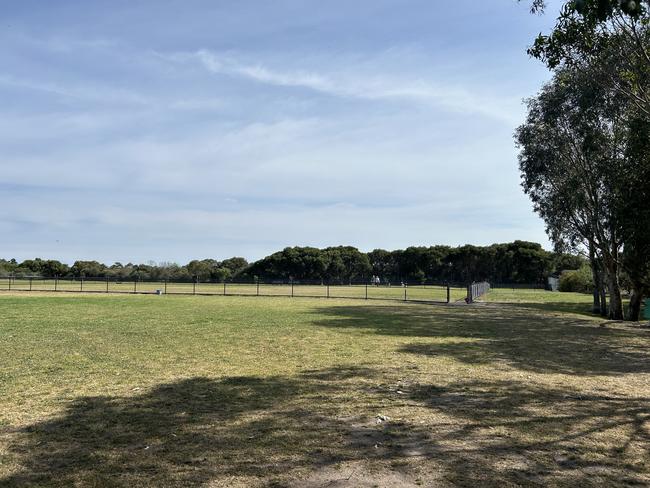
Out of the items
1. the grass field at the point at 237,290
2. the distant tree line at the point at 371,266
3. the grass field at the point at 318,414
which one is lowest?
the grass field at the point at 237,290

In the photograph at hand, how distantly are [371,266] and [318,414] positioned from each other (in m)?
130

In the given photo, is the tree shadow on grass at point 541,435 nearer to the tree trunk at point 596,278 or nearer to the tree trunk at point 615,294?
the tree trunk at point 615,294

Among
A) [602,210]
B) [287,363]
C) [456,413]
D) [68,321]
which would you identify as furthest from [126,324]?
Result: [602,210]

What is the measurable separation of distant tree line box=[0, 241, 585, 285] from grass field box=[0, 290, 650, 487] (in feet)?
281

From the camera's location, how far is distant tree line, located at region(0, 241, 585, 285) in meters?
105

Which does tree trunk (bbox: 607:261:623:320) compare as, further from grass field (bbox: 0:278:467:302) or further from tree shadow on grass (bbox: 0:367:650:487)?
tree shadow on grass (bbox: 0:367:650:487)

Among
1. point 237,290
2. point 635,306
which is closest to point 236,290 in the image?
point 237,290

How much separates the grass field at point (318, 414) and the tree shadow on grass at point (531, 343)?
128 mm

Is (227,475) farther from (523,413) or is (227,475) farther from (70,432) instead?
(523,413)

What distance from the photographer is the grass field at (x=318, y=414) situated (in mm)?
4504

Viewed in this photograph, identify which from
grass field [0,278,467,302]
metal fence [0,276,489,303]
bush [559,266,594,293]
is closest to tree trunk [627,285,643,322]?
metal fence [0,276,489,303]

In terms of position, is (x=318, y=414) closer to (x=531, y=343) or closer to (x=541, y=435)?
A: (x=541, y=435)

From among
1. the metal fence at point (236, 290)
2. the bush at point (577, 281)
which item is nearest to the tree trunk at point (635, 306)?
the metal fence at point (236, 290)

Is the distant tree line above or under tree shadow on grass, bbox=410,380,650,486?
above
